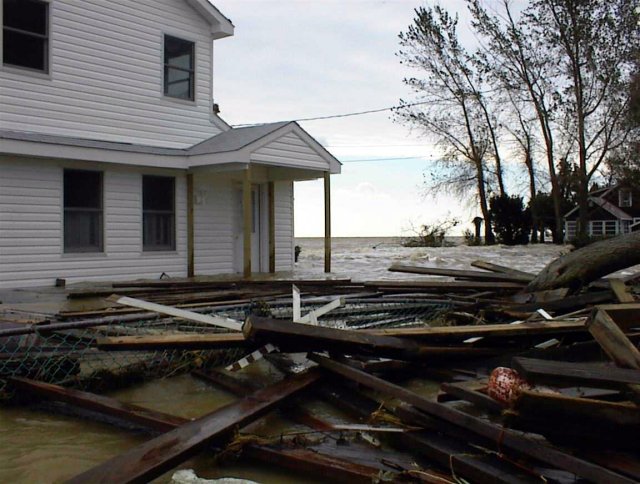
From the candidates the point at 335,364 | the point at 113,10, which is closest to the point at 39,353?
the point at 335,364

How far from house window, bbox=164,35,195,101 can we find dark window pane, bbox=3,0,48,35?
284cm

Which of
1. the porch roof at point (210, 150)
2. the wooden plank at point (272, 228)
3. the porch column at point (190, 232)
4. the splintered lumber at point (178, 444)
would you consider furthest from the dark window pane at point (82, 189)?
the splintered lumber at point (178, 444)

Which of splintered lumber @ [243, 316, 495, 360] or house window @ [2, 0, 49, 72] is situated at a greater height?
house window @ [2, 0, 49, 72]

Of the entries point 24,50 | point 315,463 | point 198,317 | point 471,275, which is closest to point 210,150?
point 24,50

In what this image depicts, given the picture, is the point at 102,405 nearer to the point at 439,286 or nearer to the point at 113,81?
the point at 439,286

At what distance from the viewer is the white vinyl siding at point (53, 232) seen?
40.6 ft

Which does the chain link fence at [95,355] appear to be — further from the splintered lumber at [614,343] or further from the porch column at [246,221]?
the porch column at [246,221]

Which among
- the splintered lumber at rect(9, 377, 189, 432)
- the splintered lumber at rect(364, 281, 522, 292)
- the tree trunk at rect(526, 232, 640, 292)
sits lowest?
the splintered lumber at rect(9, 377, 189, 432)

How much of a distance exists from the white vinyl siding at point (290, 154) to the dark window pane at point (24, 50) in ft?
14.6

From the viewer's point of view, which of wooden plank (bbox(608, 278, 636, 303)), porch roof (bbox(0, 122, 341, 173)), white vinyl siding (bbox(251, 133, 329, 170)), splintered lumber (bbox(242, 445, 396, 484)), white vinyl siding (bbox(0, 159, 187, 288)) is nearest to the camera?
splintered lumber (bbox(242, 445, 396, 484))

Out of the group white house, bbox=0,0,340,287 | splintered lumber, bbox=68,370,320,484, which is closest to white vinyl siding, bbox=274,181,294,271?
white house, bbox=0,0,340,287

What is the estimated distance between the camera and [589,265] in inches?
341

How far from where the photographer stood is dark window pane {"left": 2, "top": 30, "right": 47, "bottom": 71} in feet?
41.8

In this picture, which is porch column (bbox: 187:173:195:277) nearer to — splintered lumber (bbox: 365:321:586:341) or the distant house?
splintered lumber (bbox: 365:321:586:341)
